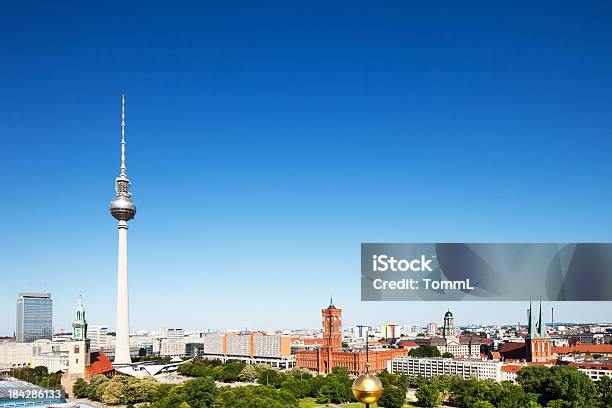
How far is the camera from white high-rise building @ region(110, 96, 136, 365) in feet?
167

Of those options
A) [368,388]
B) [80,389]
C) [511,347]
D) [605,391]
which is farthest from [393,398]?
[511,347]

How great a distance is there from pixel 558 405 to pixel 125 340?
111 feet

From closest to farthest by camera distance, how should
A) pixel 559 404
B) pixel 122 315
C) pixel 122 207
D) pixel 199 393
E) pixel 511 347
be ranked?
pixel 559 404
pixel 199 393
pixel 122 315
pixel 122 207
pixel 511 347

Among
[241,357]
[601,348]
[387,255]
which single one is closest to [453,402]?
[387,255]

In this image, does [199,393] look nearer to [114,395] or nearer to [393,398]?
[114,395]

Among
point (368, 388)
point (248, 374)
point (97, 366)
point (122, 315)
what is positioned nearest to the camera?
point (368, 388)

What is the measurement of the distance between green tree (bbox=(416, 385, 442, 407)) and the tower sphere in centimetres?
2775

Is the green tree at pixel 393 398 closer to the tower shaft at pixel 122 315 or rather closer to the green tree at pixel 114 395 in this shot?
the green tree at pixel 114 395

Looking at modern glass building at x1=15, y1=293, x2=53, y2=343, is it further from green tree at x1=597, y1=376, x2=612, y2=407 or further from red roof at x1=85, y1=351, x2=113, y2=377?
green tree at x1=597, y1=376, x2=612, y2=407

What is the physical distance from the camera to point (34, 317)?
111625 millimetres

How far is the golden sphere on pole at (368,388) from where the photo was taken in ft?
17.7

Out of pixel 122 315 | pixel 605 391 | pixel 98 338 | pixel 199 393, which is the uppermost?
pixel 122 315

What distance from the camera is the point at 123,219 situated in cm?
5191

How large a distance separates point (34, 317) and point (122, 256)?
70.6 meters
